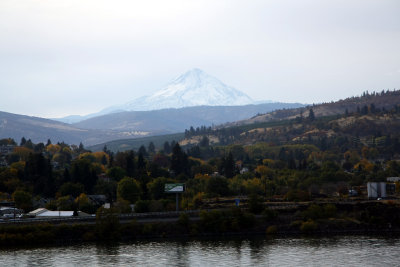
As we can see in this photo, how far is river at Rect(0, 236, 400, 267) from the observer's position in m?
80.1

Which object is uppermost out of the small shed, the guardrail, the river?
the small shed

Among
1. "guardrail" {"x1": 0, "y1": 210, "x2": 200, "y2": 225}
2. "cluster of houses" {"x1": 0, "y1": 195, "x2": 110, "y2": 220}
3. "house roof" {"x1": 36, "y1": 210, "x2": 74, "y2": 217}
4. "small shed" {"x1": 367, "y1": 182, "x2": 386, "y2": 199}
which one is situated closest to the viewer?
"guardrail" {"x1": 0, "y1": 210, "x2": 200, "y2": 225}

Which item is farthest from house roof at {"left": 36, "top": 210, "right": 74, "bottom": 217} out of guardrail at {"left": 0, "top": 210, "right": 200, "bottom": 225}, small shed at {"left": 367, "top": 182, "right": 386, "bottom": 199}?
small shed at {"left": 367, "top": 182, "right": 386, "bottom": 199}

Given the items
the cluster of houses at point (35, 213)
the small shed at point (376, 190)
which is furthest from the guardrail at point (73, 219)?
the small shed at point (376, 190)

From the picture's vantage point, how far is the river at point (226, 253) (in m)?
80.1

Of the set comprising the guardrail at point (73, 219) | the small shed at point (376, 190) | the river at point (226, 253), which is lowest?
the river at point (226, 253)

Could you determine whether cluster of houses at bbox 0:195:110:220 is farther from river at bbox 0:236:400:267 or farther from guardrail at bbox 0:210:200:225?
river at bbox 0:236:400:267

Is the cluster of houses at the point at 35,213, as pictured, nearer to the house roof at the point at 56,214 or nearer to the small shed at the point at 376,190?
the house roof at the point at 56,214

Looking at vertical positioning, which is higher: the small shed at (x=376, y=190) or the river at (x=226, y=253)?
the small shed at (x=376, y=190)

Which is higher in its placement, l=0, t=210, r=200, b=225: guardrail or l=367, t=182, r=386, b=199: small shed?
l=367, t=182, r=386, b=199: small shed

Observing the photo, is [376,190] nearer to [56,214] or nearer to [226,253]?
[226,253]

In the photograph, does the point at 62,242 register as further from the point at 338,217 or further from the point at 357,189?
the point at 357,189

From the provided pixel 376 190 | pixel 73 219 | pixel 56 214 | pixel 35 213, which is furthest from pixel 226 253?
pixel 376 190

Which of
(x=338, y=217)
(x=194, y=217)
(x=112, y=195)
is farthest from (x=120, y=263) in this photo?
(x=112, y=195)
